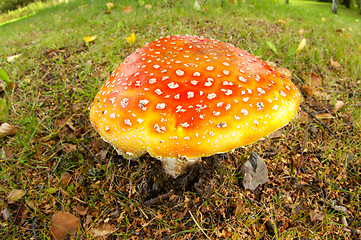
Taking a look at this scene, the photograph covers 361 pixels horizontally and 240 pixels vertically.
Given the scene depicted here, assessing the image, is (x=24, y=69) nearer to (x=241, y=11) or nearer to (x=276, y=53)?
(x=276, y=53)

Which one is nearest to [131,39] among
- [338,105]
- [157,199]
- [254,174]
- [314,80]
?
[157,199]

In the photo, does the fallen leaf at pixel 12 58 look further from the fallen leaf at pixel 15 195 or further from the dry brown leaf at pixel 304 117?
the dry brown leaf at pixel 304 117

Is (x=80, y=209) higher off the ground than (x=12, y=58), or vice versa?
(x=12, y=58)

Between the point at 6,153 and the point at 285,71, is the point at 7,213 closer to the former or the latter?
the point at 6,153

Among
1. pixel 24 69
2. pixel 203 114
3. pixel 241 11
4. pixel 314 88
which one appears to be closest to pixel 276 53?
pixel 314 88

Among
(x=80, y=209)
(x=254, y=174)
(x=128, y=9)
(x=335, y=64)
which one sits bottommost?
(x=80, y=209)

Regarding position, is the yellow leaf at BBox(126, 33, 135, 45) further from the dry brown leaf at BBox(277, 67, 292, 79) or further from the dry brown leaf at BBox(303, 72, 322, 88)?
the dry brown leaf at BBox(303, 72, 322, 88)
